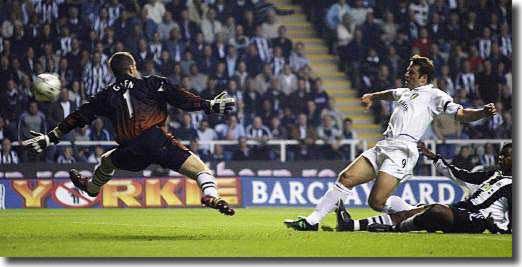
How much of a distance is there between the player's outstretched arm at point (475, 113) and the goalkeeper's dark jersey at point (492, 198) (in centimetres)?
72

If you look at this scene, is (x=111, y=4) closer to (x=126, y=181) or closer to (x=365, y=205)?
(x=126, y=181)

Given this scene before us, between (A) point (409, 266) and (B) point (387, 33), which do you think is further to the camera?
(B) point (387, 33)

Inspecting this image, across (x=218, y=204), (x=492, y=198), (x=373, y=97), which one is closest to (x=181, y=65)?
(x=373, y=97)

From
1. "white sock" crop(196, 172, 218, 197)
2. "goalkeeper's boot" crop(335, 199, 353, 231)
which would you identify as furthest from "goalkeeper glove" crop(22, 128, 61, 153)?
"goalkeeper's boot" crop(335, 199, 353, 231)

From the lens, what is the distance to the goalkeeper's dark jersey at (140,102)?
8.73m

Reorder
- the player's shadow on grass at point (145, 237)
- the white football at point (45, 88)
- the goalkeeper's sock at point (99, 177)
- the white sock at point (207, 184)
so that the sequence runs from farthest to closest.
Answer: the white football at point (45, 88) → the goalkeeper's sock at point (99, 177) → the player's shadow on grass at point (145, 237) → the white sock at point (207, 184)

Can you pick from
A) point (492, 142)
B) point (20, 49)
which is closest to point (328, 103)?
point (492, 142)

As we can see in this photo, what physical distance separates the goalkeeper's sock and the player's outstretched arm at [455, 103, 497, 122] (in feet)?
9.17

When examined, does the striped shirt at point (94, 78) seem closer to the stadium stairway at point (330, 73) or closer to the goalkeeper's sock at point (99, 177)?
the stadium stairway at point (330, 73)

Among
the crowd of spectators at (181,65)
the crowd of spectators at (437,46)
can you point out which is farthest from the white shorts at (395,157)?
the crowd of spectators at (181,65)

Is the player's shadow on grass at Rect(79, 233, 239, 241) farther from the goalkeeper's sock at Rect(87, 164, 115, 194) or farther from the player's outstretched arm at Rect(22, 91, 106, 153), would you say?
the player's outstretched arm at Rect(22, 91, 106, 153)

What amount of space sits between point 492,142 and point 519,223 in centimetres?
597

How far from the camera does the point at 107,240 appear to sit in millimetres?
8727

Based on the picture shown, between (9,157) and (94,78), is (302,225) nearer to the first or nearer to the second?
(9,157)
